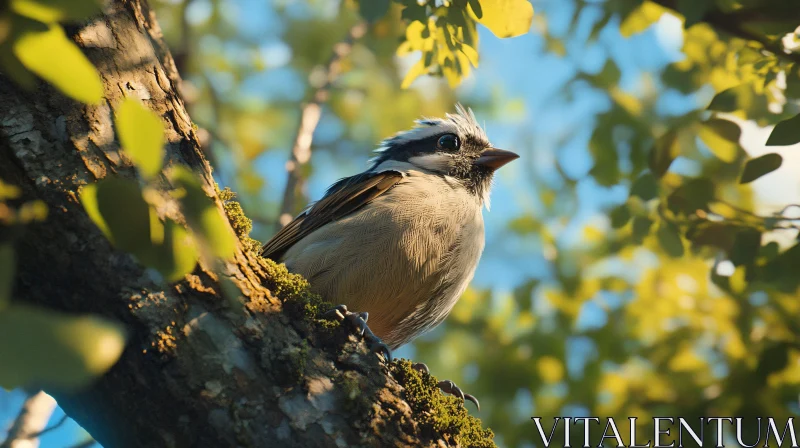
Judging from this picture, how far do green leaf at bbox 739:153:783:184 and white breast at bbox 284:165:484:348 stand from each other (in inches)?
64.1

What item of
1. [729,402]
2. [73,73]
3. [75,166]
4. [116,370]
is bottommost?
[116,370]

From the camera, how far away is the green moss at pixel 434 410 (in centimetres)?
284

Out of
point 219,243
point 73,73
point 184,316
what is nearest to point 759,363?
point 184,316

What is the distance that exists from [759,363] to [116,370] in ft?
15.1

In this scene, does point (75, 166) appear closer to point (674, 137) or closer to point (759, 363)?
point (674, 137)

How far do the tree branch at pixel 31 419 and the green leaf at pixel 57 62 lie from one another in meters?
3.27

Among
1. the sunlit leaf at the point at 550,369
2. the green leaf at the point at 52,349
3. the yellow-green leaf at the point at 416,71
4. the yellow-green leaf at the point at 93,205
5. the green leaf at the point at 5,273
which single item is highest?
the yellow-green leaf at the point at 416,71

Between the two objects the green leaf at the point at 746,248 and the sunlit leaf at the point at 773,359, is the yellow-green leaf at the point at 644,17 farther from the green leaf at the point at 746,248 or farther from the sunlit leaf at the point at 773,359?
the sunlit leaf at the point at 773,359

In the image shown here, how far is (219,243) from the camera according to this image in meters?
1.48

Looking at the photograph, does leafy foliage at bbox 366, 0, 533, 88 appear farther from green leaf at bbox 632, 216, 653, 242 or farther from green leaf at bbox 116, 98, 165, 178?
green leaf at bbox 116, 98, 165, 178

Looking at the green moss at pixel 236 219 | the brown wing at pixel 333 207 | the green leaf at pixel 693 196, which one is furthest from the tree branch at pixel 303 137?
the green leaf at pixel 693 196

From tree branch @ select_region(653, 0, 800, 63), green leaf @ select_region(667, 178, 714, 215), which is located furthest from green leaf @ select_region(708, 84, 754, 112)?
green leaf @ select_region(667, 178, 714, 215)

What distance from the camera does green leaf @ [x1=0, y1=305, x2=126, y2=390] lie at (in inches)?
42.6

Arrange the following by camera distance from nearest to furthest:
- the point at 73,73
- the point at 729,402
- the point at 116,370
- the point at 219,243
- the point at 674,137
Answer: the point at 73,73 → the point at 219,243 → the point at 116,370 → the point at 674,137 → the point at 729,402
